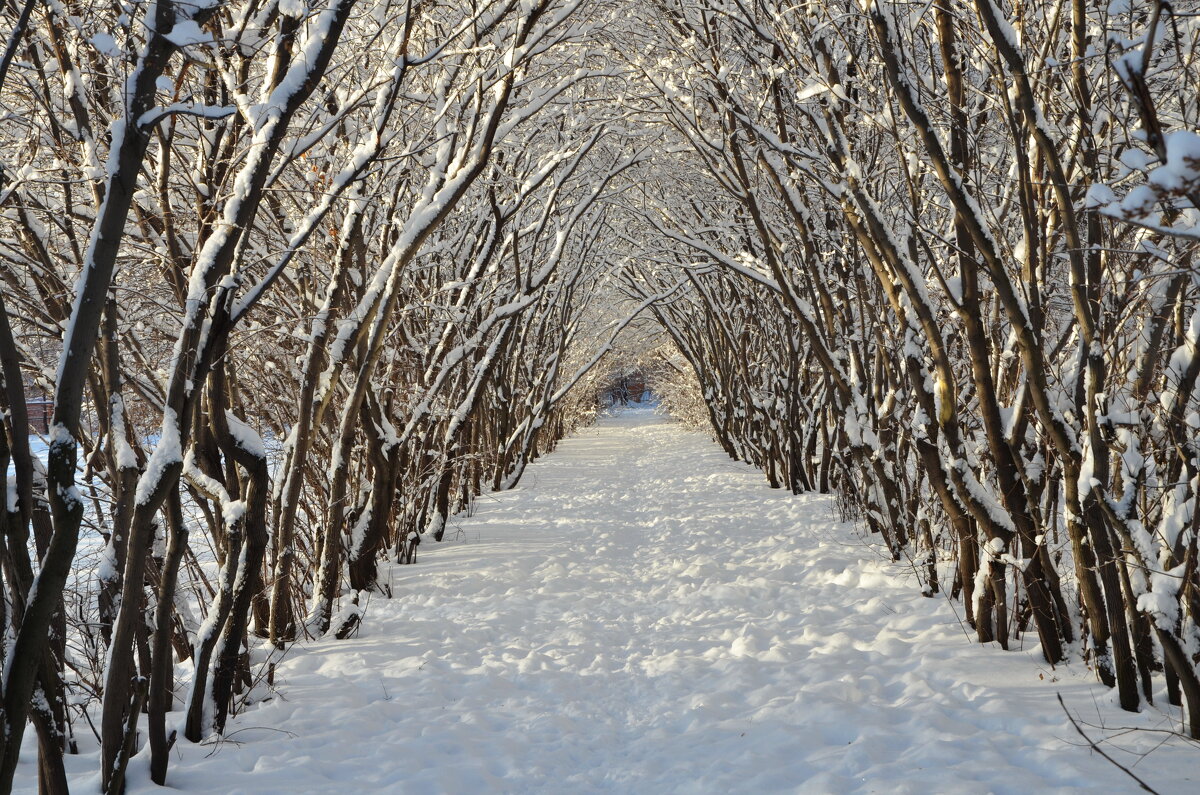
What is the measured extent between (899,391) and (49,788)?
18.6 feet

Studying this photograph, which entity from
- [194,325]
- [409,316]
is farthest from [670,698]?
[409,316]

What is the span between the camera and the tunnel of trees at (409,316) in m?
2.51

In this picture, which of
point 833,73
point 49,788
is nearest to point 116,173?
point 49,788

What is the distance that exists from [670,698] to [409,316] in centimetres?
483

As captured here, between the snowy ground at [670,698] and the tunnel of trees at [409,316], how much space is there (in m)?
0.28

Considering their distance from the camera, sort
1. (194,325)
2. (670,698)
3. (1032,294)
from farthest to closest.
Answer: (670,698) → (1032,294) → (194,325)

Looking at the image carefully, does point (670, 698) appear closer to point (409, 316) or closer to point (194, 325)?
point (194, 325)

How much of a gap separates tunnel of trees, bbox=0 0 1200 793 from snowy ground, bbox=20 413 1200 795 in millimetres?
282

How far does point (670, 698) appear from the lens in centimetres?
401

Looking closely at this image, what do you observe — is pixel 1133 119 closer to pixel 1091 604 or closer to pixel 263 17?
pixel 1091 604

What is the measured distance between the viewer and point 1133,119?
3.50 metres

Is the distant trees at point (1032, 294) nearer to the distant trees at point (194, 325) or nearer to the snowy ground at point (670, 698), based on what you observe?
the snowy ground at point (670, 698)

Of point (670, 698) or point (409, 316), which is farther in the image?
point (409, 316)

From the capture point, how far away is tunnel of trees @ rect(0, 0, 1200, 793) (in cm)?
251
